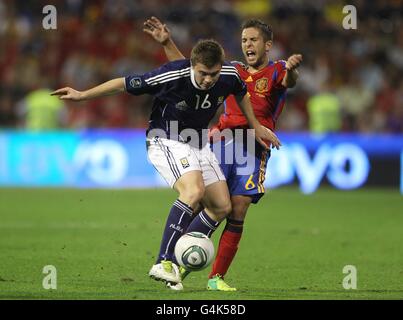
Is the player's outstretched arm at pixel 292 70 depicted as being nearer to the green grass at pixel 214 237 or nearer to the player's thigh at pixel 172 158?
the player's thigh at pixel 172 158

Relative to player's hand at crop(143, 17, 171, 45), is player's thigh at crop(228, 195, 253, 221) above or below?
below

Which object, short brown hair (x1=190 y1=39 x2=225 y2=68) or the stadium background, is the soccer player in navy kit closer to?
short brown hair (x1=190 y1=39 x2=225 y2=68)

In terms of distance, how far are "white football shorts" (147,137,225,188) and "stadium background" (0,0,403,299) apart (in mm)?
4539

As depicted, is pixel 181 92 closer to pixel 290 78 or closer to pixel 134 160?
pixel 290 78

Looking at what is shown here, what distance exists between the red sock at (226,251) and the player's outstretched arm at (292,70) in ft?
4.05

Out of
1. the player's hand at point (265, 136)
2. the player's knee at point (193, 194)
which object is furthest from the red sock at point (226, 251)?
the player's hand at point (265, 136)

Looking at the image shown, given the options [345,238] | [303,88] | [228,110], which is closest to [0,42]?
[303,88]

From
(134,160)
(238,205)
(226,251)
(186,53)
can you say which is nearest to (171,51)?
(238,205)

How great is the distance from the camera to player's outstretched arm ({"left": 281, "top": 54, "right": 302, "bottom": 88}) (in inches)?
305

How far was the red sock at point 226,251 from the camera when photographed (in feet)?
25.8

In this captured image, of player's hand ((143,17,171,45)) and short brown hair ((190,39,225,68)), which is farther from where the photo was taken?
player's hand ((143,17,171,45))

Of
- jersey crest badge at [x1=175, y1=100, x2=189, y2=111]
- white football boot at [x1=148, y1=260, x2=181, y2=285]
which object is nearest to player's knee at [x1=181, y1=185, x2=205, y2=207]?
white football boot at [x1=148, y1=260, x2=181, y2=285]

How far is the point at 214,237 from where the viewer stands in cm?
1174

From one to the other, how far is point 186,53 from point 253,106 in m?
11.6
